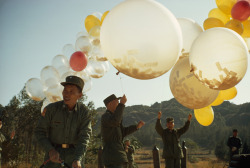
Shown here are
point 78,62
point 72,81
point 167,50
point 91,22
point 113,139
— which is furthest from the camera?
point 91,22

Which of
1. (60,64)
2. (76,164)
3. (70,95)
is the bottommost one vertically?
(76,164)

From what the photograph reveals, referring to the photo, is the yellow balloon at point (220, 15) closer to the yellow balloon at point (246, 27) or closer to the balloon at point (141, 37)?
the yellow balloon at point (246, 27)

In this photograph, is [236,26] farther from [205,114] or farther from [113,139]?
[113,139]

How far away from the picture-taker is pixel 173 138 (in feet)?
18.3

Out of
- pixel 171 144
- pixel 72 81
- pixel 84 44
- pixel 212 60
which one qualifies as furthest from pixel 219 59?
pixel 171 144

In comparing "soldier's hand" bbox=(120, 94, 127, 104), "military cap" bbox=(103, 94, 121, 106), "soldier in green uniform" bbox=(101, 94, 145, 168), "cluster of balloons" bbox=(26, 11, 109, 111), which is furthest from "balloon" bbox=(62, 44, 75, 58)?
"soldier's hand" bbox=(120, 94, 127, 104)

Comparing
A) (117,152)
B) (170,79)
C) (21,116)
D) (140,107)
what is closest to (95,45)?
(170,79)

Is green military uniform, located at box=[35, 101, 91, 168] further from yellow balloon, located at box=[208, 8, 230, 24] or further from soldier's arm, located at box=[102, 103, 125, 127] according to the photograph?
yellow balloon, located at box=[208, 8, 230, 24]

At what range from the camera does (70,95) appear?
2969 millimetres

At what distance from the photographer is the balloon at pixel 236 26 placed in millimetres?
3818

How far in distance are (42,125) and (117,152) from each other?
1.37 meters

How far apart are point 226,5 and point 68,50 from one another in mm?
3084

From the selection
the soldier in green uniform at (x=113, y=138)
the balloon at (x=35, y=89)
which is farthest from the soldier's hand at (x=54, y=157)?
the balloon at (x=35, y=89)

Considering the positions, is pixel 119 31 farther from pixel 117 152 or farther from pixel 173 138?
pixel 173 138
